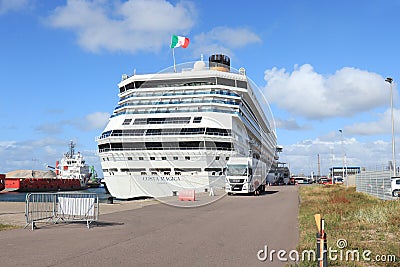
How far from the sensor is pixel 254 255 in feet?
29.3

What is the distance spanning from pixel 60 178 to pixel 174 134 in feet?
218

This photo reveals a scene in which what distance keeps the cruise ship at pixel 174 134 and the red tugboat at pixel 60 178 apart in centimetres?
3134

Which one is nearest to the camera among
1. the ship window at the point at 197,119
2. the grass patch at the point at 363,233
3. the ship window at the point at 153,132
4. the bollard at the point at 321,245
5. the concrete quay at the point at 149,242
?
the bollard at the point at 321,245

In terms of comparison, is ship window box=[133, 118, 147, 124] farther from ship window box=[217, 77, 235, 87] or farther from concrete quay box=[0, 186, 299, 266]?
concrete quay box=[0, 186, 299, 266]

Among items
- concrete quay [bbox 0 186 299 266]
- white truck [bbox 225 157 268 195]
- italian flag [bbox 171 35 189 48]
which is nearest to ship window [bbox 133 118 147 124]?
white truck [bbox 225 157 268 195]

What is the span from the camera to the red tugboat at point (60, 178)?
67.4 metres

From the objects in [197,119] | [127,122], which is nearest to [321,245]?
[197,119]

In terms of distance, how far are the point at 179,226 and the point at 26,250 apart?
6024mm

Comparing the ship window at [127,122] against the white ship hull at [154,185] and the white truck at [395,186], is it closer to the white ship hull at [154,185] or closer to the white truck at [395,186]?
the white ship hull at [154,185]

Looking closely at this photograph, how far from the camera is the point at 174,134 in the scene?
37188 millimetres

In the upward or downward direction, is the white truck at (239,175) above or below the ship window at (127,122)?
below

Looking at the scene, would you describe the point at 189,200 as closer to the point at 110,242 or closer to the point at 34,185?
the point at 110,242

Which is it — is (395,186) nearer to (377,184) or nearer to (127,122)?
(377,184)

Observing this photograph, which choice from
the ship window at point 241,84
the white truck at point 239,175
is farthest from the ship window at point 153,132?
the ship window at point 241,84
